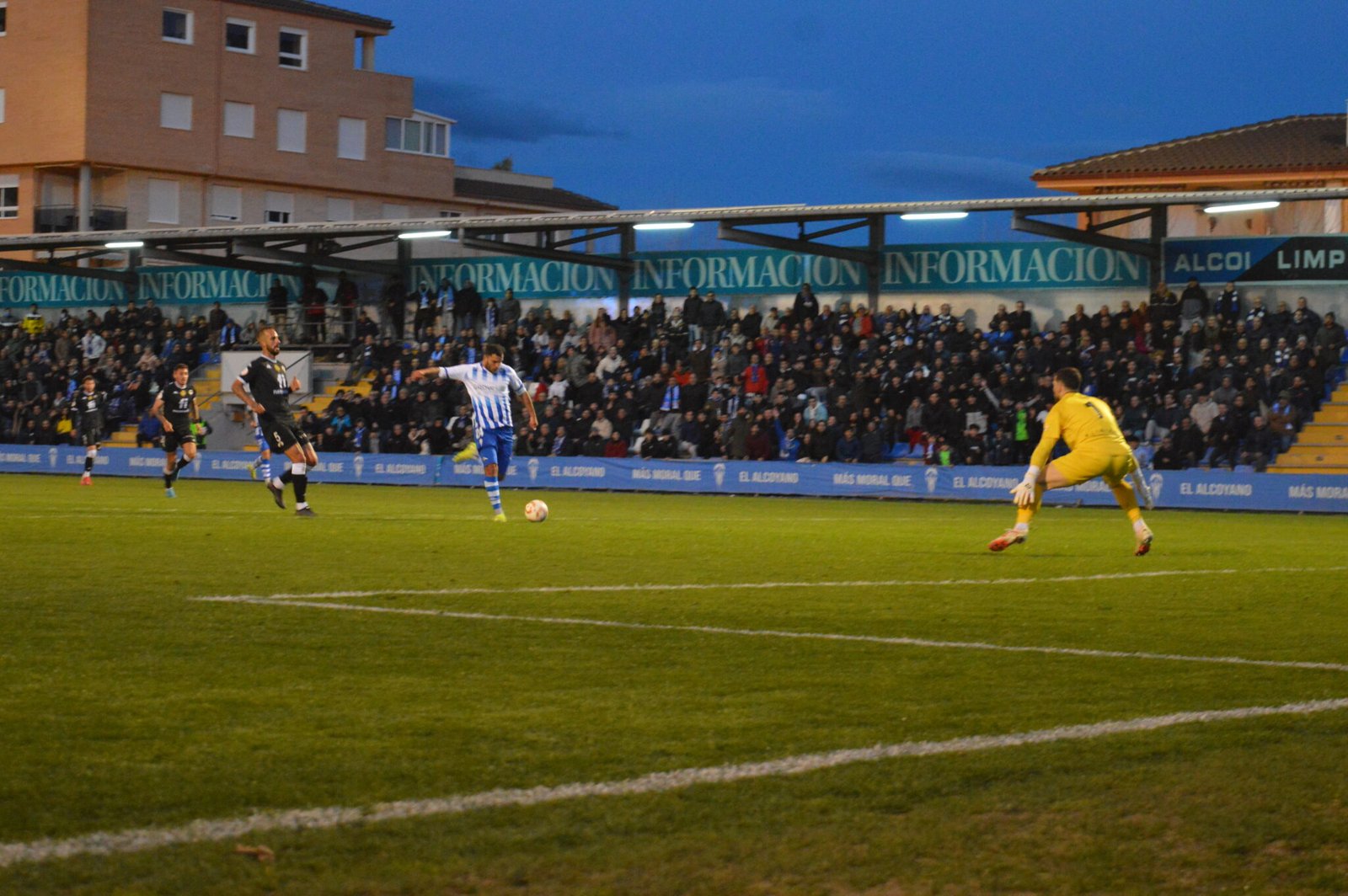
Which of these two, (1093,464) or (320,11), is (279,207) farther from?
(1093,464)

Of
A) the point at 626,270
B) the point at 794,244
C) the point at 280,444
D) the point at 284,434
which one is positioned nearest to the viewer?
the point at 284,434

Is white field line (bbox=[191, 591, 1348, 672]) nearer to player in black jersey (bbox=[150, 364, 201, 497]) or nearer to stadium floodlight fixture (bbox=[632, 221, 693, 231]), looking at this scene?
player in black jersey (bbox=[150, 364, 201, 497])

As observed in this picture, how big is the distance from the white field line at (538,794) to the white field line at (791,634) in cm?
157

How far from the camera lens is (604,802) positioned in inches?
185

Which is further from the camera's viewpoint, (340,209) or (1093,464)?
(340,209)

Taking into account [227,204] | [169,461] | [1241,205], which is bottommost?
[169,461]

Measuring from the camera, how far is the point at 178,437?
25.6m

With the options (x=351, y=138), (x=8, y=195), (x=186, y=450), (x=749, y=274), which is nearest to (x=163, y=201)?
(x=8, y=195)

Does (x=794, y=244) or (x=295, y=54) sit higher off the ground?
(x=295, y=54)

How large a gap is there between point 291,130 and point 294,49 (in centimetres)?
331

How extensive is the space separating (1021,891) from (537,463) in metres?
28.7

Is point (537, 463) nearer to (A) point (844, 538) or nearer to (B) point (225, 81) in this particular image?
(A) point (844, 538)

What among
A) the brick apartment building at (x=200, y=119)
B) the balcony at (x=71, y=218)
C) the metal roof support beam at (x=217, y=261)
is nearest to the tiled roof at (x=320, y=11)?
the brick apartment building at (x=200, y=119)

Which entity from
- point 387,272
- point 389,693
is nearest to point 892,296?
point 387,272
